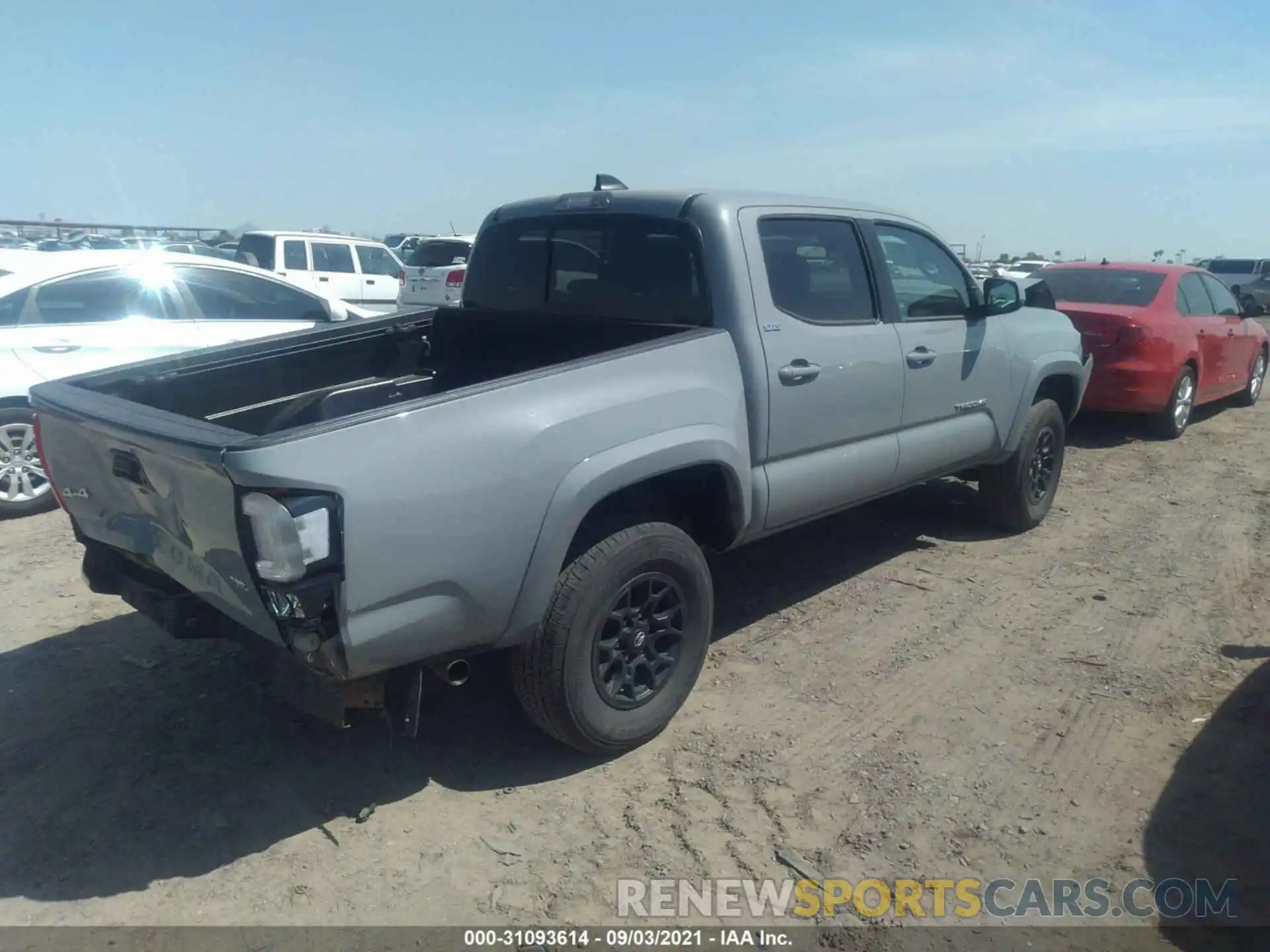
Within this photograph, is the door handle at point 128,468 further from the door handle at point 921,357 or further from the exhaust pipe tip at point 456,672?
the door handle at point 921,357

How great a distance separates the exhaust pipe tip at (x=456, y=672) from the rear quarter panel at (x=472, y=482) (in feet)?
0.27

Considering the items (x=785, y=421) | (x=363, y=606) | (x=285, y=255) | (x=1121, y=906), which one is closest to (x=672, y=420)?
(x=785, y=421)

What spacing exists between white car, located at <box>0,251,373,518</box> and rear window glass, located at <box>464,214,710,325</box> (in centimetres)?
312

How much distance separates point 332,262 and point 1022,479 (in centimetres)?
1315

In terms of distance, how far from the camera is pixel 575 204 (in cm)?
439

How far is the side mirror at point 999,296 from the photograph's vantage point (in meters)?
5.30

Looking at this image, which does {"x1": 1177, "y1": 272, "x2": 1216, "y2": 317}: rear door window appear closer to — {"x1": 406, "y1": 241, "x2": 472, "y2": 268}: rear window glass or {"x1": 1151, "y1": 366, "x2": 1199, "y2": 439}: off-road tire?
{"x1": 1151, "y1": 366, "x2": 1199, "y2": 439}: off-road tire

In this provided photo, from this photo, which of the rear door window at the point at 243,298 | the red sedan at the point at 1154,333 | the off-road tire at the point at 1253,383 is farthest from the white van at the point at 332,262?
the off-road tire at the point at 1253,383

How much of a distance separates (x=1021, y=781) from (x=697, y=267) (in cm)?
229

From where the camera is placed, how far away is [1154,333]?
27.5 feet

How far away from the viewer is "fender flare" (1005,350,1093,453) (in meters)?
5.67

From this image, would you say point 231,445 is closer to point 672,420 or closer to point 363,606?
point 363,606

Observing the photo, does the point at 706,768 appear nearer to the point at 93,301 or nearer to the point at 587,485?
the point at 587,485

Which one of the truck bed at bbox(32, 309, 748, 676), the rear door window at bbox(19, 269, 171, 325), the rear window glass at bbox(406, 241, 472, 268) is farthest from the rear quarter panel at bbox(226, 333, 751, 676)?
the rear window glass at bbox(406, 241, 472, 268)
